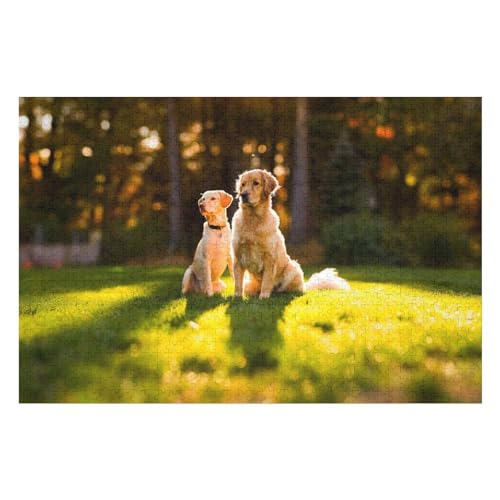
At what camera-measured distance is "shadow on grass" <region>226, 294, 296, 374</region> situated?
157 inches

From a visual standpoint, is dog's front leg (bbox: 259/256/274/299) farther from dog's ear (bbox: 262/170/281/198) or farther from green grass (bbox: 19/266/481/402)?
dog's ear (bbox: 262/170/281/198)

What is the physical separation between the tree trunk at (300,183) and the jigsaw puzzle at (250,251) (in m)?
0.04

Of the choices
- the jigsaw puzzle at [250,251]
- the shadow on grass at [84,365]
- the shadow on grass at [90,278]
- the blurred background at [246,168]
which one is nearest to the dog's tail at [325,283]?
the jigsaw puzzle at [250,251]

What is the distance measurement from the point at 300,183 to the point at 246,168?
5.11 feet

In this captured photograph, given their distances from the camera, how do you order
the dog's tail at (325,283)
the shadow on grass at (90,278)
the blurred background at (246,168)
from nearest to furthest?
the shadow on grass at (90,278) < the dog's tail at (325,283) < the blurred background at (246,168)

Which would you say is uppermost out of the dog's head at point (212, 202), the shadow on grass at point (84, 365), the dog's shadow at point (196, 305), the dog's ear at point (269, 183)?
the dog's ear at point (269, 183)

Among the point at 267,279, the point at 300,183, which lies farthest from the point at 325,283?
the point at 300,183

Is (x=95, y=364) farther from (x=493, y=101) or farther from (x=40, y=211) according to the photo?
(x=40, y=211)

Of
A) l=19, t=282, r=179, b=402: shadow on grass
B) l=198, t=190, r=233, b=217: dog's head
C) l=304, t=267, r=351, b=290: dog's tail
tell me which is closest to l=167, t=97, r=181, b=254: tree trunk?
l=304, t=267, r=351, b=290: dog's tail

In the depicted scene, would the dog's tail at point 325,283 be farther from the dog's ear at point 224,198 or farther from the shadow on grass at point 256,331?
the dog's ear at point 224,198

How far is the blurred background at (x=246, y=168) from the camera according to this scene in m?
9.42

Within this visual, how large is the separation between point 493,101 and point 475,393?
2.50 m

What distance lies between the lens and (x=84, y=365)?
3.96m
